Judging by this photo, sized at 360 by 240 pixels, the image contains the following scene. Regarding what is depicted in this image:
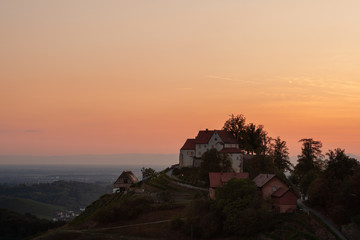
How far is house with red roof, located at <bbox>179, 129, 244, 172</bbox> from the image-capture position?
347ft

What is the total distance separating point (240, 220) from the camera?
62.2 metres

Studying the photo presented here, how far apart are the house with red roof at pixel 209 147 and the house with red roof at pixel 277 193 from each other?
28.2 m

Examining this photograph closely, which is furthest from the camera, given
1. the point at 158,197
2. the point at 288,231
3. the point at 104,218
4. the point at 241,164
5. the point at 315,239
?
the point at 241,164

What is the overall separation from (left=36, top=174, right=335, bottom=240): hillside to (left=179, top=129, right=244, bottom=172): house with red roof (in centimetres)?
1747

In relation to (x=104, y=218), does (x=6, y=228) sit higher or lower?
lower

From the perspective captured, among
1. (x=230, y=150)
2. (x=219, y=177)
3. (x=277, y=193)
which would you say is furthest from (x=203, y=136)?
(x=277, y=193)

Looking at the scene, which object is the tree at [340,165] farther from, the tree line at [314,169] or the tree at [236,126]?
the tree at [236,126]

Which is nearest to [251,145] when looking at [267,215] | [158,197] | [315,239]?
[158,197]

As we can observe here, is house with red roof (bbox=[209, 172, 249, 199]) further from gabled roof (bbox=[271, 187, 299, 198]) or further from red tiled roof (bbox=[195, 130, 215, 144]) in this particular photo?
red tiled roof (bbox=[195, 130, 215, 144])

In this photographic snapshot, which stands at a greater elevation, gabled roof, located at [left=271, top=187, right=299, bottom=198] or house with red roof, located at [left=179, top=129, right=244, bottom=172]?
house with red roof, located at [left=179, top=129, right=244, bottom=172]

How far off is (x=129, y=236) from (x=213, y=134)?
48.8 metres

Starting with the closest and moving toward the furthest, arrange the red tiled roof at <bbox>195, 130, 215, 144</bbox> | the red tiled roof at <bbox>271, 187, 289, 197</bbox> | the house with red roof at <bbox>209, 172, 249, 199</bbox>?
the red tiled roof at <bbox>271, 187, 289, 197</bbox> < the house with red roof at <bbox>209, 172, 249, 199</bbox> < the red tiled roof at <bbox>195, 130, 215, 144</bbox>

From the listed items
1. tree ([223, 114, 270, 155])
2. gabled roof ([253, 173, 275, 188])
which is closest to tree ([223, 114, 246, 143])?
tree ([223, 114, 270, 155])

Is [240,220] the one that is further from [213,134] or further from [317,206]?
[213,134]
